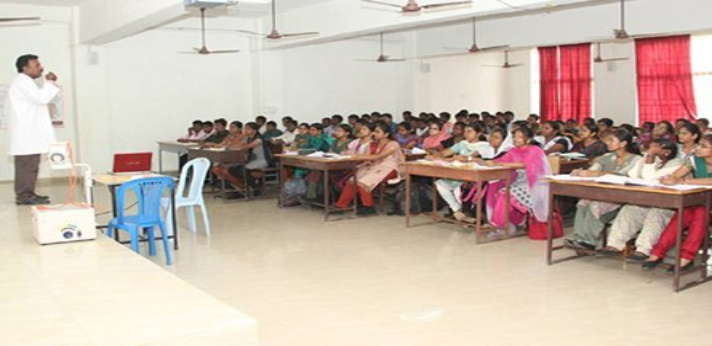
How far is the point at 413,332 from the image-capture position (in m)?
3.88

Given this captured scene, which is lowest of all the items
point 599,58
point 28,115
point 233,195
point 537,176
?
point 233,195

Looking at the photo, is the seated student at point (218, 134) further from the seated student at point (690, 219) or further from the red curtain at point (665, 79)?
the red curtain at point (665, 79)

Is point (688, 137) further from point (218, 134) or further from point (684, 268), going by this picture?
point (218, 134)

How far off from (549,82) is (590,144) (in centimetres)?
716

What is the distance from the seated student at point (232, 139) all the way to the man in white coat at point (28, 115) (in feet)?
11.3

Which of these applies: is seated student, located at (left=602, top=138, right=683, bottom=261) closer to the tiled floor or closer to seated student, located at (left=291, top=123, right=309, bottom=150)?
the tiled floor

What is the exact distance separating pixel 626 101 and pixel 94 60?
9134 mm

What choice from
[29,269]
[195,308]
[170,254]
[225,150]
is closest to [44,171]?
[225,150]

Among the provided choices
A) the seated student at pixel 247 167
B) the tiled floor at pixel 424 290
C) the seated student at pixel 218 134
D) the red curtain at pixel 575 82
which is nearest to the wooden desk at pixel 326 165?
the tiled floor at pixel 424 290

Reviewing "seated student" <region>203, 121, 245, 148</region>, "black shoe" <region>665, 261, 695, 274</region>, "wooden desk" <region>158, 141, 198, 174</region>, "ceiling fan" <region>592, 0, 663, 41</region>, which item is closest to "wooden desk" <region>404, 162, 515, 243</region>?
"black shoe" <region>665, 261, 695, 274</region>

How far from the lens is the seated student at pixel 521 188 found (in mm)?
6219

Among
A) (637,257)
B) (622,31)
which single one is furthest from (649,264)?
(622,31)

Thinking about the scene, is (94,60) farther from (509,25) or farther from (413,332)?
(413,332)

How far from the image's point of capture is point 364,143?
8.04 m
